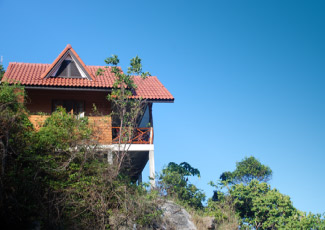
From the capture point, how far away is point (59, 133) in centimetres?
1361

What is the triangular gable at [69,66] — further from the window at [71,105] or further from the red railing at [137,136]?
the red railing at [137,136]

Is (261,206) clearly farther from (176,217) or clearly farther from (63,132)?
(63,132)

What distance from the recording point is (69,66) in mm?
18734

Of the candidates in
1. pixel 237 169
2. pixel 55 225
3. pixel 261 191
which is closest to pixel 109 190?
pixel 55 225

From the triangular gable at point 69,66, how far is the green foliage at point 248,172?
10.3m

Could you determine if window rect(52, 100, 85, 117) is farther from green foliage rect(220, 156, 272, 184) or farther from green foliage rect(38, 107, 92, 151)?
green foliage rect(220, 156, 272, 184)

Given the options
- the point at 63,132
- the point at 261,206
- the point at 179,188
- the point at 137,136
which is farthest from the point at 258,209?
the point at 63,132

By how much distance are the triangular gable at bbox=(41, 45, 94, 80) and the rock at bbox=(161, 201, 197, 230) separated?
7.41m

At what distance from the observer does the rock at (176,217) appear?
13852 mm

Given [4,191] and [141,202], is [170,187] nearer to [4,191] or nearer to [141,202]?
[141,202]

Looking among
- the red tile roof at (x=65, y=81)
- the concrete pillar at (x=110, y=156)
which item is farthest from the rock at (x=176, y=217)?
the red tile roof at (x=65, y=81)

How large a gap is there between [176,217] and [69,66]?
9.05 meters

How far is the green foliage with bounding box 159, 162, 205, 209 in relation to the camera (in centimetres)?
1595

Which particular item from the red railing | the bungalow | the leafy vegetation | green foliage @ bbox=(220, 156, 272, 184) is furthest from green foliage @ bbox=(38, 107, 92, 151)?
green foliage @ bbox=(220, 156, 272, 184)
